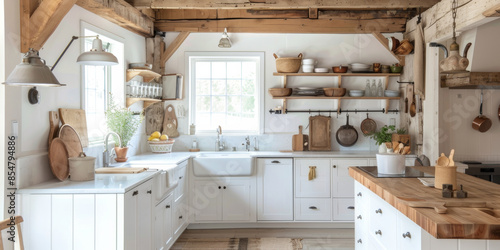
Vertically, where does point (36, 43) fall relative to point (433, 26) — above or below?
below

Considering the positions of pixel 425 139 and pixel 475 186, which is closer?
pixel 475 186

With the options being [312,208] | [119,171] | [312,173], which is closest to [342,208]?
[312,208]

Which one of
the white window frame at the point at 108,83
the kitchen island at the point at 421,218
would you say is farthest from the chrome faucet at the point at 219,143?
the kitchen island at the point at 421,218

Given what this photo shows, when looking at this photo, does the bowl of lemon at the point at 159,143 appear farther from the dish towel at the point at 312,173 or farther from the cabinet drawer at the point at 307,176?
the dish towel at the point at 312,173

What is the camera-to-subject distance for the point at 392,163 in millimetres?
3506

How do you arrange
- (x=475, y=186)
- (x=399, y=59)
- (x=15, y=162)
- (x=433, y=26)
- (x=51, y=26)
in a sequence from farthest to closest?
(x=399, y=59) → (x=433, y=26) → (x=51, y=26) → (x=15, y=162) → (x=475, y=186)

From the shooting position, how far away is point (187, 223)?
596 centimetres

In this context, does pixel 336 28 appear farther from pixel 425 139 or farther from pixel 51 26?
pixel 51 26

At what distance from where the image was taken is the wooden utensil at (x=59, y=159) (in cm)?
367

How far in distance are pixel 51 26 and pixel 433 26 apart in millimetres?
4154

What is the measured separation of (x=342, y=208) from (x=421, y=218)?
154 inches

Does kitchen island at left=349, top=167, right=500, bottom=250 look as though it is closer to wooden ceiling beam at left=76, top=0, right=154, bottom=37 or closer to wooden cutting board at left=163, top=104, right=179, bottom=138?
wooden ceiling beam at left=76, top=0, right=154, bottom=37

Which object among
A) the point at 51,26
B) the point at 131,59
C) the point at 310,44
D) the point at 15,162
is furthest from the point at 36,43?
the point at 310,44

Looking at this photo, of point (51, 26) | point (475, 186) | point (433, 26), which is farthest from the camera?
point (433, 26)
